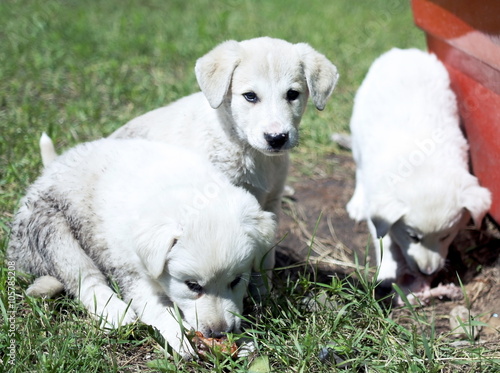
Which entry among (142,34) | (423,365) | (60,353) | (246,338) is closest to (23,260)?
(60,353)

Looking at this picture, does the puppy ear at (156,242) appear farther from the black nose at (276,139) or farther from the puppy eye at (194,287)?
the black nose at (276,139)

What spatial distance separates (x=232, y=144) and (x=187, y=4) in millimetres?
7696

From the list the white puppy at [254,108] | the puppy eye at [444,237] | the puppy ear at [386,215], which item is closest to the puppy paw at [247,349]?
the white puppy at [254,108]

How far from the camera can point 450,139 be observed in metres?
4.54

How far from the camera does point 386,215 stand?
13.4ft

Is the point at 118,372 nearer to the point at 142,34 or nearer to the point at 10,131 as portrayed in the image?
the point at 10,131

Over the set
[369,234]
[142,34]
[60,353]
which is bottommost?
[369,234]

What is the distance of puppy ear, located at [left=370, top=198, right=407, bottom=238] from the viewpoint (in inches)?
159

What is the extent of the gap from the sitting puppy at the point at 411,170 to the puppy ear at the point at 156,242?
4.23 feet

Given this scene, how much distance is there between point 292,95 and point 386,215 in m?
1.05

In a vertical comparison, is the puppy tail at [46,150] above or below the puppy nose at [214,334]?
above

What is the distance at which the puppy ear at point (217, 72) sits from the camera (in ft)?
12.2

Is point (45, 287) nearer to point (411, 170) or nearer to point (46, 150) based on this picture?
point (46, 150)

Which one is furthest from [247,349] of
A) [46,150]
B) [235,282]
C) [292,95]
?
[46,150]
